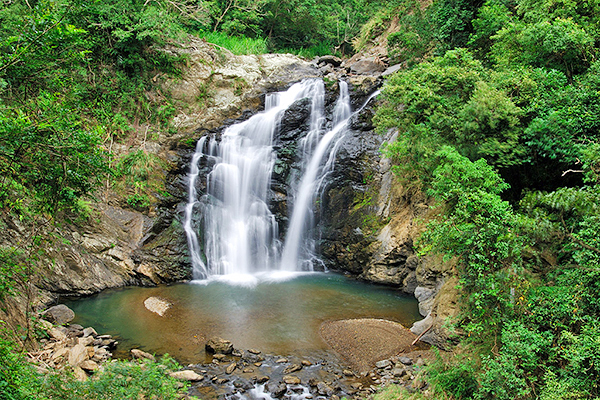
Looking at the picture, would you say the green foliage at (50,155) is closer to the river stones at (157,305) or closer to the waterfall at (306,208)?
the river stones at (157,305)

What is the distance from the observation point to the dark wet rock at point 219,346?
8.45 m

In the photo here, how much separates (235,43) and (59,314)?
56.8ft

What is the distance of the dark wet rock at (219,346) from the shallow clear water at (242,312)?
0.68 ft

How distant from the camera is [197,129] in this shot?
706 inches

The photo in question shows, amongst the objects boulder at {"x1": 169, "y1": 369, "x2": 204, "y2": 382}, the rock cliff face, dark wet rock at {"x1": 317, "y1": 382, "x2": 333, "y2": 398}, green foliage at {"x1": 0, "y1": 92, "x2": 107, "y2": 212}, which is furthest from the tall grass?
dark wet rock at {"x1": 317, "y1": 382, "x2": 333, "y2": 398}

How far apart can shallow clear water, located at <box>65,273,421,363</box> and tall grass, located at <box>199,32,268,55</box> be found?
1383 cm

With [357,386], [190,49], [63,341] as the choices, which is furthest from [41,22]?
[190,49]

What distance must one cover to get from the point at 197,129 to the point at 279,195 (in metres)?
5.54

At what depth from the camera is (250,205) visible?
1586 centimetres

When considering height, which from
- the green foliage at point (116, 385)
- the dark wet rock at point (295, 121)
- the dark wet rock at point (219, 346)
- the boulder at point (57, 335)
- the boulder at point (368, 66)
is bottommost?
the dark wet rock at point (219, 346)

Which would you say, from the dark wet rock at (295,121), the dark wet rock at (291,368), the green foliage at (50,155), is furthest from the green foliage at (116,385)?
the dark wet rock at (295,121)

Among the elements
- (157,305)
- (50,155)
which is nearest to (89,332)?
(157,305)

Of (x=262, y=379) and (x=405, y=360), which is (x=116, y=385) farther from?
(x=405, y=360)

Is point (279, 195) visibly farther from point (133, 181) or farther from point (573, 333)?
point (573, 333)
